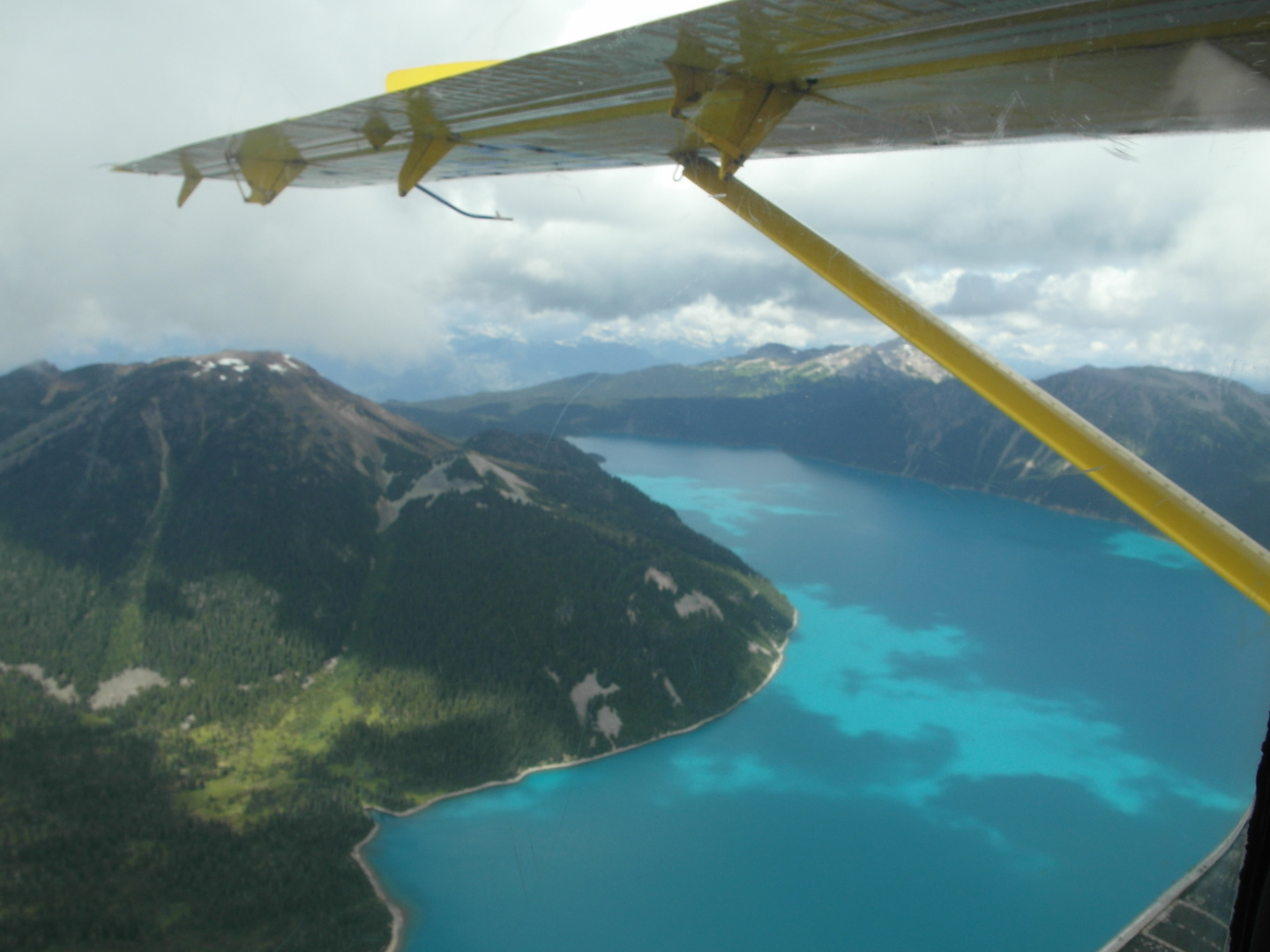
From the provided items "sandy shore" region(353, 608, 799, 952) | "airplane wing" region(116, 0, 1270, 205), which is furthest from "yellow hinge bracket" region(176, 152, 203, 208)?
"sandy shore" region(353, 608, 799, 952)

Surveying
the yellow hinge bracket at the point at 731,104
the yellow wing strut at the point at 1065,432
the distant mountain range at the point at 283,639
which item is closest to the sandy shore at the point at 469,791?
the distant mountain range at the point at 283,639

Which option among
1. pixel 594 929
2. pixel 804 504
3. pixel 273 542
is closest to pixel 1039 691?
pixel 804 504

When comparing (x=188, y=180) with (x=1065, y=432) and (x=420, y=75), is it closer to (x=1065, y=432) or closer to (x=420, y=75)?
(x=420, y=75)

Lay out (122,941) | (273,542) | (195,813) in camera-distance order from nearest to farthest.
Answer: (122,941)
(195,813)
(273,542)

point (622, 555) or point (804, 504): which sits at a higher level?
point (804, 504)

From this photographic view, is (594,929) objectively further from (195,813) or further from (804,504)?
(804,504)

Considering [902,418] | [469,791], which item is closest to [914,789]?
[469,791]
